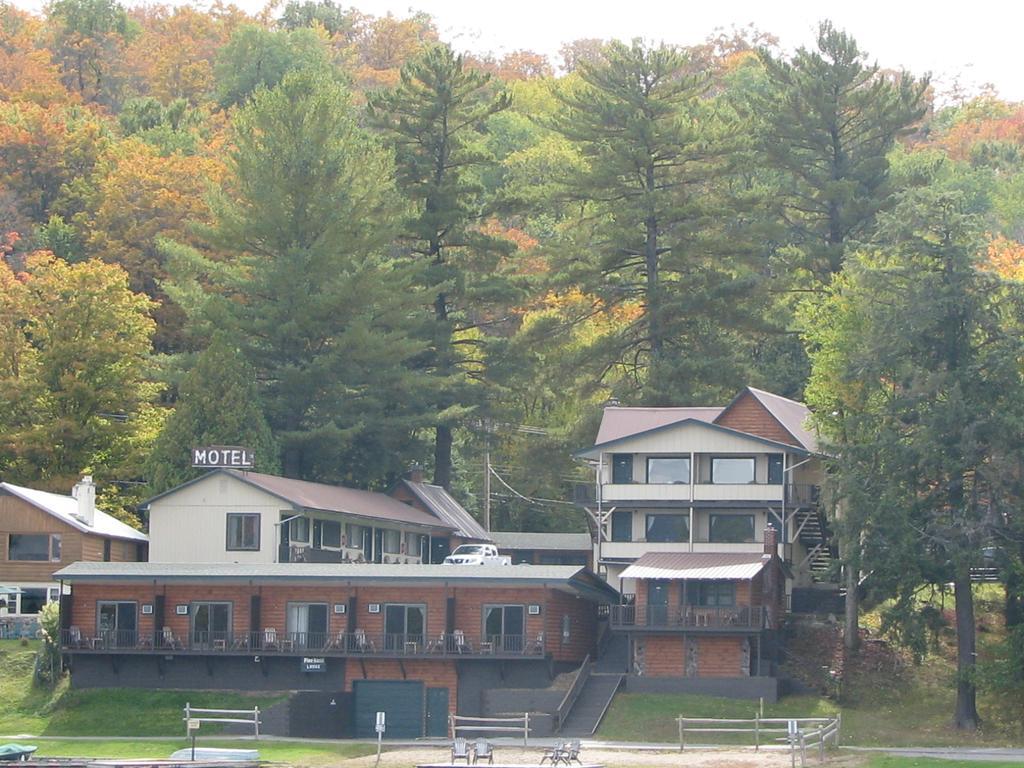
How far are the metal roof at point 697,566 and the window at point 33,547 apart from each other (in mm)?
22234

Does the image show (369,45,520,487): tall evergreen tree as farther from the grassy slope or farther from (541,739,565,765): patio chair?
(541,739,565,765): patio chair

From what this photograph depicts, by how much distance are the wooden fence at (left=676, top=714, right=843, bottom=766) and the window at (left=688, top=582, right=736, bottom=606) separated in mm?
6799

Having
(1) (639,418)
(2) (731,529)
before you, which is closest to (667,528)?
(2) (731,529)

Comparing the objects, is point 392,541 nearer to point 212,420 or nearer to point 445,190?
point 212,420

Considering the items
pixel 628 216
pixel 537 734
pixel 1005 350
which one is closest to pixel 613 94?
pixel 628 216

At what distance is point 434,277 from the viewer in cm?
8431

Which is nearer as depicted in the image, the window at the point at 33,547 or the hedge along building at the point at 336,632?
the hedge along building at the point at 336,632

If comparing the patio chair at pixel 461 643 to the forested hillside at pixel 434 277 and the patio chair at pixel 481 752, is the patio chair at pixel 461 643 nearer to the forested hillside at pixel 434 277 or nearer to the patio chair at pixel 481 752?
the patio chair at pixel 481 752

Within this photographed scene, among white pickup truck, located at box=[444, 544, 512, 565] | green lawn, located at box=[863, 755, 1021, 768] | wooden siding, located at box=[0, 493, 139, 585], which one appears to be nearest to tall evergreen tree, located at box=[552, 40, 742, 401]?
white pickup truck, located at box=[444, 544, 512, 565]

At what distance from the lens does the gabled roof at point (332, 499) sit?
6631 cm

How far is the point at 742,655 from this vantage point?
60.4m

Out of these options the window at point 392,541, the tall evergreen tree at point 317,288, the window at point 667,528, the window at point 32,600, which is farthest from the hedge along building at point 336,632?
the tall evergreen tree at point 317,288

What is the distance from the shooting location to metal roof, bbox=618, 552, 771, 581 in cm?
6145

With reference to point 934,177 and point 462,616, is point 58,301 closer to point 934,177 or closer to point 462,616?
point 462,616
